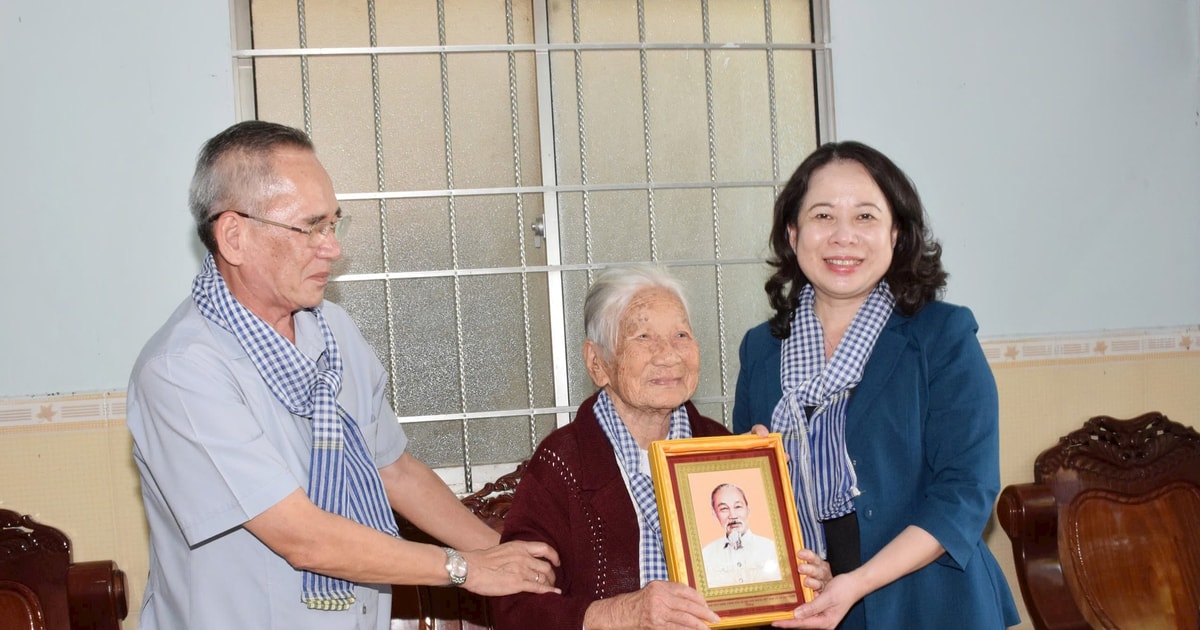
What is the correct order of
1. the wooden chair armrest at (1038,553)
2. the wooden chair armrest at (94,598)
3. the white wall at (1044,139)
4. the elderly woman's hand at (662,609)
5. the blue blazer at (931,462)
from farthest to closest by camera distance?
the white wall at (1044,139)
the wooden chair armrest at (1038,553)
the wooden chair armrest at (94,598)
the blue blazer at (931,462)
the elderly woman's hand at (662,609)

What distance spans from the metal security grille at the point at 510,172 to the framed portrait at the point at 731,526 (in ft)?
6.26

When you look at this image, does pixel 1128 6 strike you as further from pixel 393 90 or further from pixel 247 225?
pixel 247 225

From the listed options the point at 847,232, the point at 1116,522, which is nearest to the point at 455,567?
the point at 847,232

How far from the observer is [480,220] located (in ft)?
13.0

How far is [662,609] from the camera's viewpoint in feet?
6.31

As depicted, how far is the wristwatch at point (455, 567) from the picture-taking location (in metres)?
2.11

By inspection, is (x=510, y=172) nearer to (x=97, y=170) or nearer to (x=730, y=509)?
(x=97, y=170)

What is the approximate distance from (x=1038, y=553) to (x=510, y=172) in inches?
88.9

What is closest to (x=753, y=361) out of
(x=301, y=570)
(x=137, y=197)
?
(x=301, y=570)

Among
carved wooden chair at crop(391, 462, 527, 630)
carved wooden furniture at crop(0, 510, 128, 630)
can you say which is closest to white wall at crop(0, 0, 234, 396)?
carved wooden furniture at crop(0, 510, 128, 630)

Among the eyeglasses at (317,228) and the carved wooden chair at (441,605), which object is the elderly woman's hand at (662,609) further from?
the carved wooden chair at (441,605)

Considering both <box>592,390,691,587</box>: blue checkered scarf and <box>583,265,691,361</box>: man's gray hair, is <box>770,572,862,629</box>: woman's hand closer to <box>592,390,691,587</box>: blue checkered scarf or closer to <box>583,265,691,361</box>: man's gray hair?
<box>592,390,691,587</box>: blue checkered scarf

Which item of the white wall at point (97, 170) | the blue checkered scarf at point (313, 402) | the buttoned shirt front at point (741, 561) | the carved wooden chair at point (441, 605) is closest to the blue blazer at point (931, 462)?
the buttoned shirt front at point (741, 561)

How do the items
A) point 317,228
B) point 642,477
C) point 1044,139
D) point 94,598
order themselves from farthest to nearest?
point 1044,139 < point 94,598 < point 642,477 < point 317,228
